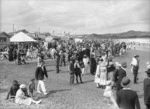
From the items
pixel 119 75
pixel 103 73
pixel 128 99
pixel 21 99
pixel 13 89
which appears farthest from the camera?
pixel 103 73

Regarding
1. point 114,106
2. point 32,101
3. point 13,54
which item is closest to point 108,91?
point 114,106

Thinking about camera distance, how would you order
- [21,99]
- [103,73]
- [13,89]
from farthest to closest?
[103,73] < [13,89] < [21,99]

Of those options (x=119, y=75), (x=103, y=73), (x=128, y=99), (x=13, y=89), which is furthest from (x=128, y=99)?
(x=103, y=73)

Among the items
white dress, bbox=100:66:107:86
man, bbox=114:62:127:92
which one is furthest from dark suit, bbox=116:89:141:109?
white dress, bbox=100:66:107:86

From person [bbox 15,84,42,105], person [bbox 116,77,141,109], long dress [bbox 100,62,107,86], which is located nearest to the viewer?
person [bbox 116,77,141,109]

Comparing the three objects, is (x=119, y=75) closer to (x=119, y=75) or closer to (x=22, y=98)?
(x=119, y=75)

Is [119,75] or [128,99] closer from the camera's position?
[128,99]

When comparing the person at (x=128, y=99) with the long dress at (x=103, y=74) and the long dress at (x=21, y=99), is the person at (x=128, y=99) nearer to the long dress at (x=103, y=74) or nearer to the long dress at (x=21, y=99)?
the long dress at (x=21, y=99)

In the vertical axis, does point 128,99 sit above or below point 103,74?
above

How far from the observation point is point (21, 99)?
29.2ft

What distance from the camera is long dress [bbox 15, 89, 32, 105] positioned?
8.84 meters

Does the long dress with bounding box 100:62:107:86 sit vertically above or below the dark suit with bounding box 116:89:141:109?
below

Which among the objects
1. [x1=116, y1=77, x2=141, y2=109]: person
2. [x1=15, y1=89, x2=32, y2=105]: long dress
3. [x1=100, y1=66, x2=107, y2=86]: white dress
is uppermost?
[x1=116, y1=77, x2=141, y2=109]: person

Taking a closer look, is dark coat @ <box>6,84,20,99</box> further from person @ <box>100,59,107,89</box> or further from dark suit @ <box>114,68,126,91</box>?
person @ <box>100,59,107,89</box>
